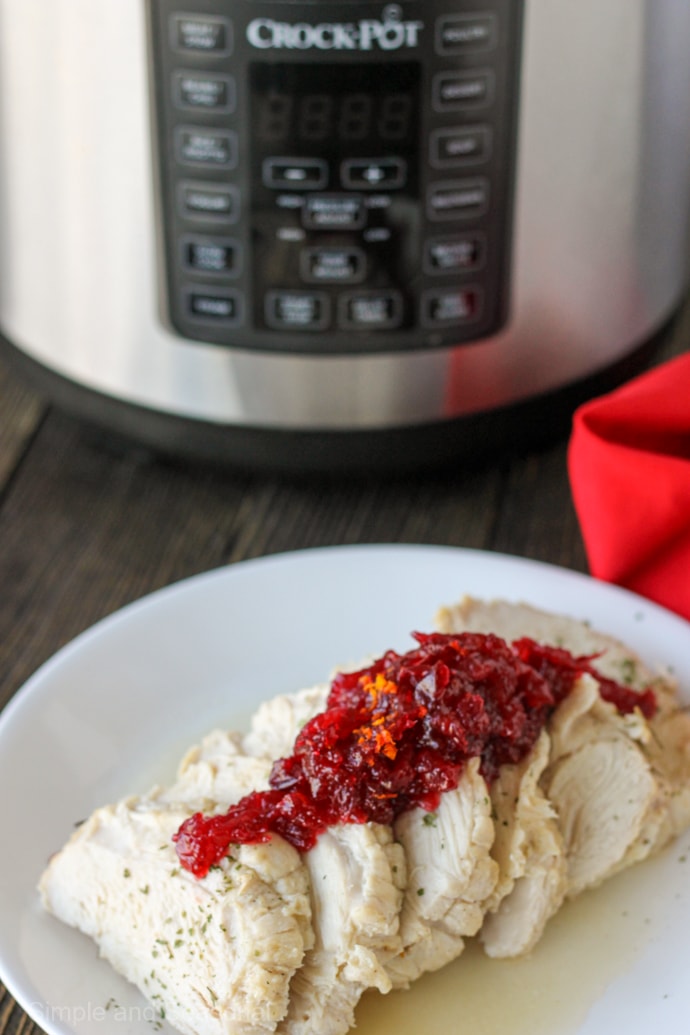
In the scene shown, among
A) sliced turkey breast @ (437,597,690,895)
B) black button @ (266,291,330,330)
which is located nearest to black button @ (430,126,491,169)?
black button @ (266,291,330,330)

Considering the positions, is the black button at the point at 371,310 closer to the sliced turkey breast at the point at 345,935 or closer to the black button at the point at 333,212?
the black button at the point at 333,212

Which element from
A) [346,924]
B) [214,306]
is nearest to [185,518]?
[214,306]

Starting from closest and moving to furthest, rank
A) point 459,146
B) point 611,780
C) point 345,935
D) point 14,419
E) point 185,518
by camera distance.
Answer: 1. point 345,935
2. point 611,780
3. point 459,146
4. point 185,518
5. point 14,419

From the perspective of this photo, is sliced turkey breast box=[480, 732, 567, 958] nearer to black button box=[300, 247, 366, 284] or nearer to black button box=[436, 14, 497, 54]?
black button box=[300, 247, 366, 284]

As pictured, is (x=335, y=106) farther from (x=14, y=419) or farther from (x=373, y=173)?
(x=14, y=419)

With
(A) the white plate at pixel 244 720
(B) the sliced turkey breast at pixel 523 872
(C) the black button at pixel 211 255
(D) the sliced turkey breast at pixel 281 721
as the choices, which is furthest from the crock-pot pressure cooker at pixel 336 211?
(B) the sliced turkey breast at pixel 523 872

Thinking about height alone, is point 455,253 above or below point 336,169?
below

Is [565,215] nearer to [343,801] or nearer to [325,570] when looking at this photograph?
[325,570]
